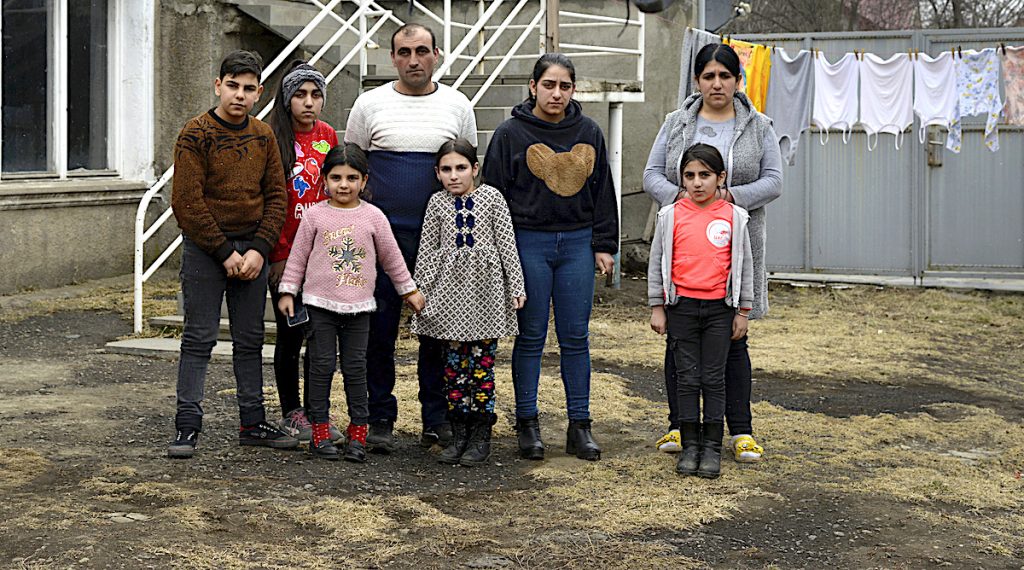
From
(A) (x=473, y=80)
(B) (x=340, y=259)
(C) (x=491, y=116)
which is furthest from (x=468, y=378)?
(A) (x=473, y=80)

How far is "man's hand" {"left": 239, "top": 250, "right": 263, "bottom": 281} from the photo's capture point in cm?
537

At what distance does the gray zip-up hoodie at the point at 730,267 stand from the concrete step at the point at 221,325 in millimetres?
3782

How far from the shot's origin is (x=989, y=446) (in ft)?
19.9

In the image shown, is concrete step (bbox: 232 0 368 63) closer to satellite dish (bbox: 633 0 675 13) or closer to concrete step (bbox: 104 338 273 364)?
concrete step (bbox: 104 338 273 364)

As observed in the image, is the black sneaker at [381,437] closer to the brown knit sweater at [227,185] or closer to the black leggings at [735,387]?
the brown knit sweater at [227,185]

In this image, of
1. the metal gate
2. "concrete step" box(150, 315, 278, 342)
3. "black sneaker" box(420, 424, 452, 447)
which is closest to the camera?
"black sneaker" box(420, 424, 452, 447)

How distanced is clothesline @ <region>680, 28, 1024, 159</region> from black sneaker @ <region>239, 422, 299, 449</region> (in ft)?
23.0

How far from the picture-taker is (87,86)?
11320 millimetres

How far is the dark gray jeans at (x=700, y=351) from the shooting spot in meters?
5.37

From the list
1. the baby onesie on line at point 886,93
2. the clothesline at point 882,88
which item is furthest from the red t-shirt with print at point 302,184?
the baby onesie on line at point 886,93

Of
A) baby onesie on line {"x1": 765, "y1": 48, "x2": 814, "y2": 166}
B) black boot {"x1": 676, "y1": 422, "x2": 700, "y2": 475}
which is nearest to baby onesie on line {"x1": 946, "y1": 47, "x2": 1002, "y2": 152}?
baby onesie on line {"x1": 765, "y1": 48, "x2": 814, "y2": 166}

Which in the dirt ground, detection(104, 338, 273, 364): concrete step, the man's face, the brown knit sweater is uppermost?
the man's face

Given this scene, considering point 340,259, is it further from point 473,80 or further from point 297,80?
point 473,80

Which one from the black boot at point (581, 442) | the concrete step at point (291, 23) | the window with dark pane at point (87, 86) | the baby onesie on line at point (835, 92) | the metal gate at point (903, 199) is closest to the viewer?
the black boot at point (581, 442)
